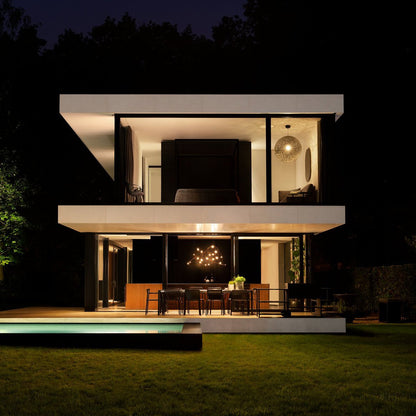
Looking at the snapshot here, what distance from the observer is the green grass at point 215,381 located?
5.75 m

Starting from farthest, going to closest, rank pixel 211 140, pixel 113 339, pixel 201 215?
pixel 211 140, pixel 201 215, pixel 113 339

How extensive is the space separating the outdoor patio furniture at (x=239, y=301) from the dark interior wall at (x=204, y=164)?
3215mm

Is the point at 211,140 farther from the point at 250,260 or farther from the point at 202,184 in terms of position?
the point at 250,260

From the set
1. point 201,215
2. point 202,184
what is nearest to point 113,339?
point 201,215

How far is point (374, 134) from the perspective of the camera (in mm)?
22297

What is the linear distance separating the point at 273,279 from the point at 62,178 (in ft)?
31.3

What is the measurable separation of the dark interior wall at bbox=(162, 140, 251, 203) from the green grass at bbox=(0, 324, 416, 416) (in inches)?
274

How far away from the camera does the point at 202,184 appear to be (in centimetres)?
1784

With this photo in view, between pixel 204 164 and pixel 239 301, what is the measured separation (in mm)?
4754

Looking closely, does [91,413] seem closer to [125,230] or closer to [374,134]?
[125,230]

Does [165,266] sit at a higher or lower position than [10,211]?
lower

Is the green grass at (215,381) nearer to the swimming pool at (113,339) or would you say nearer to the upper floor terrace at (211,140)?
the swimming pool at (113,339)

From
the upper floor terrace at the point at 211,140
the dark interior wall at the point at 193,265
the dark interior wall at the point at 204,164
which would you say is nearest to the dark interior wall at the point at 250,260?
the dark interior wall at the point at 193,265

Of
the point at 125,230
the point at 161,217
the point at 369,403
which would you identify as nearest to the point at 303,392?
the point at 369,403
